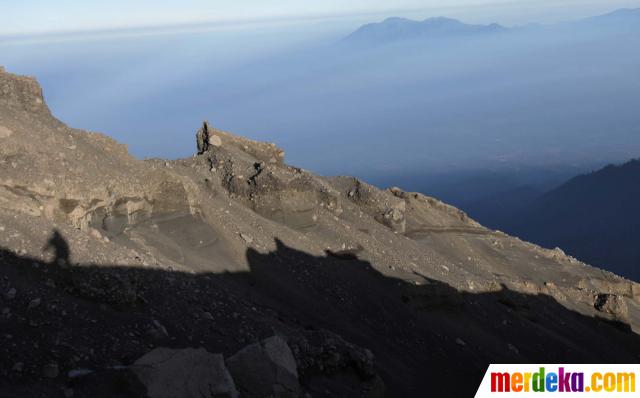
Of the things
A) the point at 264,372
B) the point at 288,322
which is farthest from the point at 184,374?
the point at 288,322

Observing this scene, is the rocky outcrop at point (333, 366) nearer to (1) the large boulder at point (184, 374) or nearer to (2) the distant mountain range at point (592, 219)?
(1) the large boulder at point (184, 374)

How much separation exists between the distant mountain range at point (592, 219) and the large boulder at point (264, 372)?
81231 mm

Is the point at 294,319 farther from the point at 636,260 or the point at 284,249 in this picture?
the point at 636,260

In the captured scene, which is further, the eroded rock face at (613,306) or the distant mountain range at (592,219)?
the distant mountain range at (592,219)

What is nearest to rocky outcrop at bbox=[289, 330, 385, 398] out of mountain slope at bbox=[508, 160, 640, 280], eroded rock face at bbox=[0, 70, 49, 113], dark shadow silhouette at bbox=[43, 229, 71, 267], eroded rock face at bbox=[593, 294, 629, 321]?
dark shadow silhouette at bbox=[43, 229, 71, 267]

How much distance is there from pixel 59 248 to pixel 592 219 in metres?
121

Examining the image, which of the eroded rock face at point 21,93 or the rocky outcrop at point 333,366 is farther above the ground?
the eroded rock face at point 21,93

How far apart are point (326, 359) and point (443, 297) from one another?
10.8 metres

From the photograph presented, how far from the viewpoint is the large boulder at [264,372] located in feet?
34.5

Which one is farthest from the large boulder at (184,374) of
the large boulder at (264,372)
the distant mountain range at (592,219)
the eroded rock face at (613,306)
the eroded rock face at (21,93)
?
the distant mountain range at (592,219)

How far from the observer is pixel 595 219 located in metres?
119

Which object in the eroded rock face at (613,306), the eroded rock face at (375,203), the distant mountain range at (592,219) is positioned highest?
the eroded rock face at (375,203)

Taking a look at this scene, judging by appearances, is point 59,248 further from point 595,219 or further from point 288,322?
point 595,219

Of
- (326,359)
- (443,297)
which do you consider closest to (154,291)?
(326,359)
